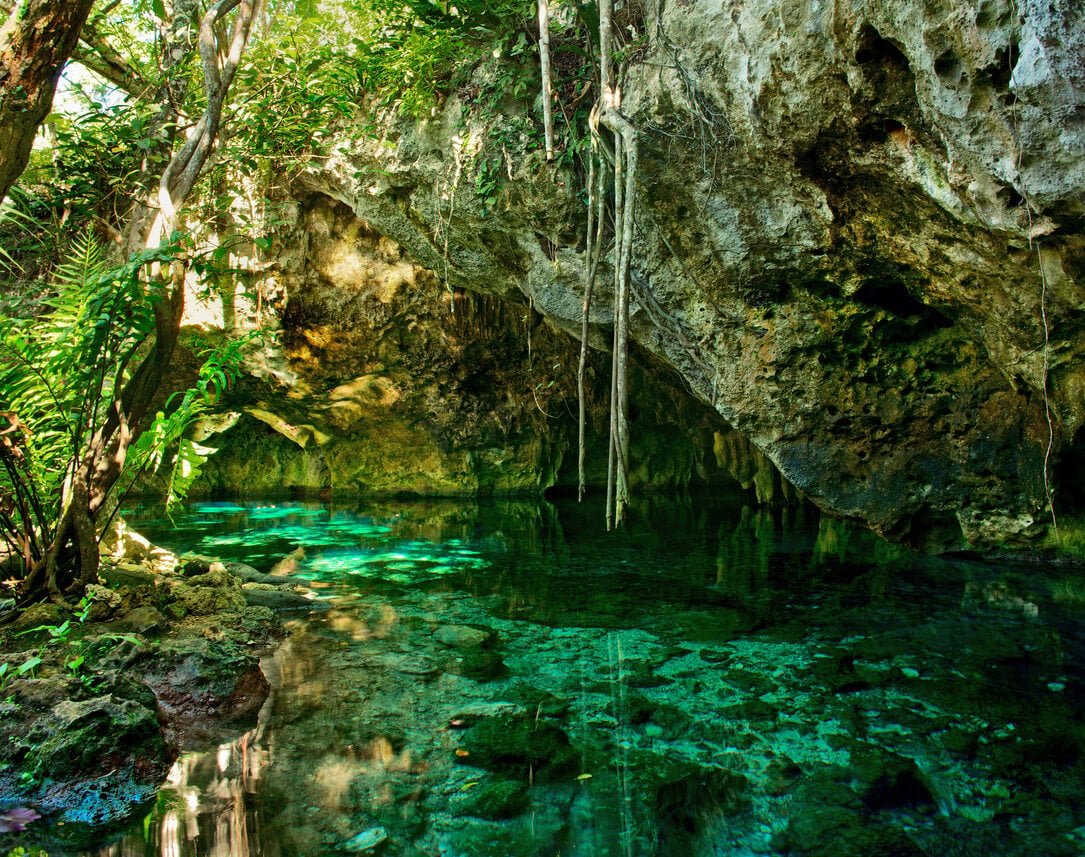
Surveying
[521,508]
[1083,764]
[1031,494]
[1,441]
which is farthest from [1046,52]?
[521,508]

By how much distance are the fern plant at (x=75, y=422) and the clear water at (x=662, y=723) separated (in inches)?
44.0

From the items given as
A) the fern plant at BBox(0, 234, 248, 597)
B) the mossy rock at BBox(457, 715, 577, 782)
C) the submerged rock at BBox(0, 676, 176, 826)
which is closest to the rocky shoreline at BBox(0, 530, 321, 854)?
the submerged rock at BBox(0, 676, 176, 826)

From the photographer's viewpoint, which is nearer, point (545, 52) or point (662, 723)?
point (662, 723)

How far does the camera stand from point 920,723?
242 cm

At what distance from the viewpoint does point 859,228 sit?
4.17m

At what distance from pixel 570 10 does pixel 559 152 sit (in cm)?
104

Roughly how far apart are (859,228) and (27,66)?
4.01m

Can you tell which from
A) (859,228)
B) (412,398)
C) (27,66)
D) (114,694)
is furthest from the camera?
(412,398)

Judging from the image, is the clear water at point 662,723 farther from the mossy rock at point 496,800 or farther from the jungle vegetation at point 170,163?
the jungle vegetation at point 170,163

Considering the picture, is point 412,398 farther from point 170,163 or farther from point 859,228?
point 859,228

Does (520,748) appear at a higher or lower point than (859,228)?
lower

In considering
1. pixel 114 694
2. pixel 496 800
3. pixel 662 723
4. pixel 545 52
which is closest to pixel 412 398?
pixel 545 52

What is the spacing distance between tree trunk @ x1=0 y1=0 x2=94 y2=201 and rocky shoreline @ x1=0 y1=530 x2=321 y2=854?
1510 millimetres

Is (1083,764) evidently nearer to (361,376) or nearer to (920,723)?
(920,723)
